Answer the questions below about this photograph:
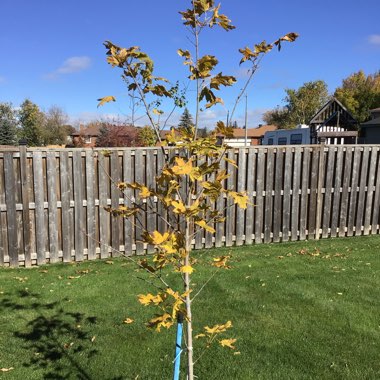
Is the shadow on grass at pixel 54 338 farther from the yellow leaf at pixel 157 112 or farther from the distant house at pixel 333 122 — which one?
the distant house at pixel 333 122

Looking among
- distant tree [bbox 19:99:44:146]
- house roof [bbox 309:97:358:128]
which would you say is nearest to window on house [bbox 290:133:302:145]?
house roof [bbox 309:97:358:128]

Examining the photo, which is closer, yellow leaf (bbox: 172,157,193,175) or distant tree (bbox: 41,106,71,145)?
yellow leaf (bbox: 172,157,193,175)

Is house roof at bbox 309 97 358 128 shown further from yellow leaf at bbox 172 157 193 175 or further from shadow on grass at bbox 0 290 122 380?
yellow leaf at bbox 172 157 193 175

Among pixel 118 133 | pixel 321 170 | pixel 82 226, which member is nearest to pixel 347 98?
pixel 118 133

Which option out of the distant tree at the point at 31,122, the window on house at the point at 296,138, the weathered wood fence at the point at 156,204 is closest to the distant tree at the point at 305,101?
the window on house at the point at 296,138

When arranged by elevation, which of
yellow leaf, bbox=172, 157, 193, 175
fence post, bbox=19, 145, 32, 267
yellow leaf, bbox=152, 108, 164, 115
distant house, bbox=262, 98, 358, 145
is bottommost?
fence post, bbox=19, 145, 32, 267

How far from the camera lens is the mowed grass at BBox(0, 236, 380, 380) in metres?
3.38

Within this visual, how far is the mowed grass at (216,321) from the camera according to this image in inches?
133

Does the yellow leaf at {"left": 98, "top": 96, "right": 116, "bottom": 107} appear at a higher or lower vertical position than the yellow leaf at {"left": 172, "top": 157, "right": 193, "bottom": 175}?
higher

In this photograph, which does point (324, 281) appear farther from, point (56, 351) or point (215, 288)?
point (56, 351)

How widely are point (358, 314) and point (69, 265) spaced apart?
168 inches

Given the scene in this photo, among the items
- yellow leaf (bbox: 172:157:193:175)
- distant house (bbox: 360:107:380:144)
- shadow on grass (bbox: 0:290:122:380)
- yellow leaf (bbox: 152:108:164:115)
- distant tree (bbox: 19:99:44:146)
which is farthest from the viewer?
distant tree (bbox: 19:99:44:146)

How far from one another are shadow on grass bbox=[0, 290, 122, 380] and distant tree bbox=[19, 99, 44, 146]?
64.1 metres

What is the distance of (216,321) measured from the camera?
424cm
